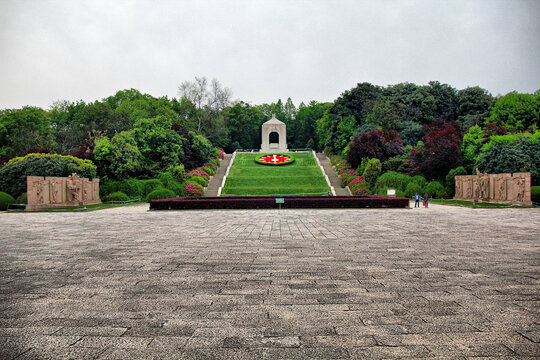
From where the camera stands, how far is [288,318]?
11.3 feet

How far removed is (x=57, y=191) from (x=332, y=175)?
27387 mm

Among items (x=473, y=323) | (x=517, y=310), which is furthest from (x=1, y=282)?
(x=517, y=310)

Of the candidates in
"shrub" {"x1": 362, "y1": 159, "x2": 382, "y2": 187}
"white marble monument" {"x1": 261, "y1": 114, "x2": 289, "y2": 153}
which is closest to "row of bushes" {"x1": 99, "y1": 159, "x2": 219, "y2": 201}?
"shrub" {"x1": 362, "y1": 159, "x2": 382, "y2": 187}

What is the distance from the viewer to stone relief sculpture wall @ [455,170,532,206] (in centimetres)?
1981

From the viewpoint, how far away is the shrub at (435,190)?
28028 millimetres

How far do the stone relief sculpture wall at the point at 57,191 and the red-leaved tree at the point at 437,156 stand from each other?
26.2 m

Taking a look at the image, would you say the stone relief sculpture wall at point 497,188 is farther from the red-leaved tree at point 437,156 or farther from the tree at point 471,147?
the tree at point 471,147

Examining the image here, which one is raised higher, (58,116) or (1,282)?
(58,116)

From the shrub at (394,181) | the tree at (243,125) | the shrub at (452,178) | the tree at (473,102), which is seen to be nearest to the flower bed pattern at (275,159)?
the tree at (243,125)

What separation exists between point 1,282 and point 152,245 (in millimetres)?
3023

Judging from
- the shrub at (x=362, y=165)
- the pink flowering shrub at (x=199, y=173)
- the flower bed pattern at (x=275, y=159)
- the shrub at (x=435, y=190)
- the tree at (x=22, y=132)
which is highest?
the tree at (x=22, y=132)

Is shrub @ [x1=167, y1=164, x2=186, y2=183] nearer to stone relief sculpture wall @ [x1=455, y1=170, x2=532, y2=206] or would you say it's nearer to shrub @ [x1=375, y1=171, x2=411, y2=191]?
shrub @ [x1=375, y1=171, x2=411, y2=191]

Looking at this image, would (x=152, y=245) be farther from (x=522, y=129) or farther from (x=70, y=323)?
(x=522, y=129)

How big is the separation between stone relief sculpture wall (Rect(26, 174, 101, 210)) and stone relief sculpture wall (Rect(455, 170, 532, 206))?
26.0 metres
